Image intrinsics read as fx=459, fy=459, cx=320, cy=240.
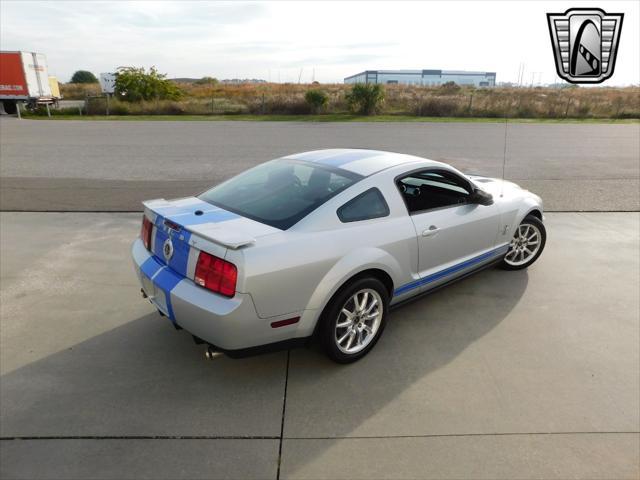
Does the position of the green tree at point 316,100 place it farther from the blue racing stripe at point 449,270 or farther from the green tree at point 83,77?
the green tree at point 83,77

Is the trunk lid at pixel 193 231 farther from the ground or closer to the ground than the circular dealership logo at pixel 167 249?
farther from the ground

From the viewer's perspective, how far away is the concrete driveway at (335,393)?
2.54 meters

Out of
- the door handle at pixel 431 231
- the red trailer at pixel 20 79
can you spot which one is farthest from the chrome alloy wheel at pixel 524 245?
the red trailer at pixel 20 79

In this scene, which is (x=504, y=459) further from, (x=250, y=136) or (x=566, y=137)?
(x=566, y=137)

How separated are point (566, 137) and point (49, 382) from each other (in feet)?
65.0

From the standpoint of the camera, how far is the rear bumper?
2748 millimetres

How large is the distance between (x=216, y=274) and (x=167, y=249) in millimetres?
565

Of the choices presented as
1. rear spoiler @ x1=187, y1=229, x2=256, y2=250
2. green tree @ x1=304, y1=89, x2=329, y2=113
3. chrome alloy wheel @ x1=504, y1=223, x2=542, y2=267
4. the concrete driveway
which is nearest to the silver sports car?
rear spoiler @ x1=187, y1=229, x2=256, y2=250

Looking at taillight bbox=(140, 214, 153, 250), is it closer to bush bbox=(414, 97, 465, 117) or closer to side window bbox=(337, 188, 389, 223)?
side window bbox=(337, 188, 389, 223)

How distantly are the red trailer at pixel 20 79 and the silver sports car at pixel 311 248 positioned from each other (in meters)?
30.4

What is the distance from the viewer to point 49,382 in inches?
124

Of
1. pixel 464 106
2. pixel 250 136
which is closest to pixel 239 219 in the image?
pixel 250 136

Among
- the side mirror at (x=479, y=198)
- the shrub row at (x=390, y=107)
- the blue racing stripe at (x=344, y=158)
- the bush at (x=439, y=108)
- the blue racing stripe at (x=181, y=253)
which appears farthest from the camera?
the bush at (x=439, y=108)

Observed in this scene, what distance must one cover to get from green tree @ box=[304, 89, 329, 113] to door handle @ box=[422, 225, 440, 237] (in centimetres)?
2540
